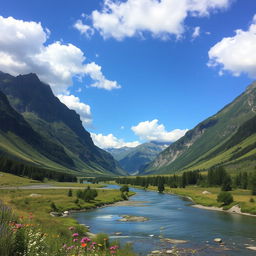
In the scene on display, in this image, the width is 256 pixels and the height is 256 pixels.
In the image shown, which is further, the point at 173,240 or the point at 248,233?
the point at 248,233

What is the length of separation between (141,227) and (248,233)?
63.0 feet

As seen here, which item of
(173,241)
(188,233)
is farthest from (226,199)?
(173,241)

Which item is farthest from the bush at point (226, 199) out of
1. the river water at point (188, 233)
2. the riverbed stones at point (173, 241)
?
the riverbed stones at point (173, 241)

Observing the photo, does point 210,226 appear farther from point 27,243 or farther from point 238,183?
point 238,183

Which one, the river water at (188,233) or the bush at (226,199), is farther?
the bush at (226,199)

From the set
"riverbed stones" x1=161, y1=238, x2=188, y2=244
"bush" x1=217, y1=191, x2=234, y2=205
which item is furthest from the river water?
"bush" x1=217, y1=191, x2=234, y2=205

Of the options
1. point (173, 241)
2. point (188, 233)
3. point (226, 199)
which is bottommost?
point (173, 241)

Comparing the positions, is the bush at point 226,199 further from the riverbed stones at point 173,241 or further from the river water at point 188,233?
the riverbed stones at point 173,241

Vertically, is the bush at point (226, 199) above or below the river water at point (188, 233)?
above

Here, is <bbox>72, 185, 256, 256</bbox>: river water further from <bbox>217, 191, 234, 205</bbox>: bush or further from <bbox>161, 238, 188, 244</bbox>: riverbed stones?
<bbox>217, 191, 234, 205</bbox>: bush

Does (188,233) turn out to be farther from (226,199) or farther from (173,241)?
(226,199)

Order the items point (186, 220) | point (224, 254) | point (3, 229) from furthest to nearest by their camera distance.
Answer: point (186, 220) < point (224, 254) < point (3, 229)

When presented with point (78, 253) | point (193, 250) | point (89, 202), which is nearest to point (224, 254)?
point (193, 250)

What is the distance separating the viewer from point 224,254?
36.4m
